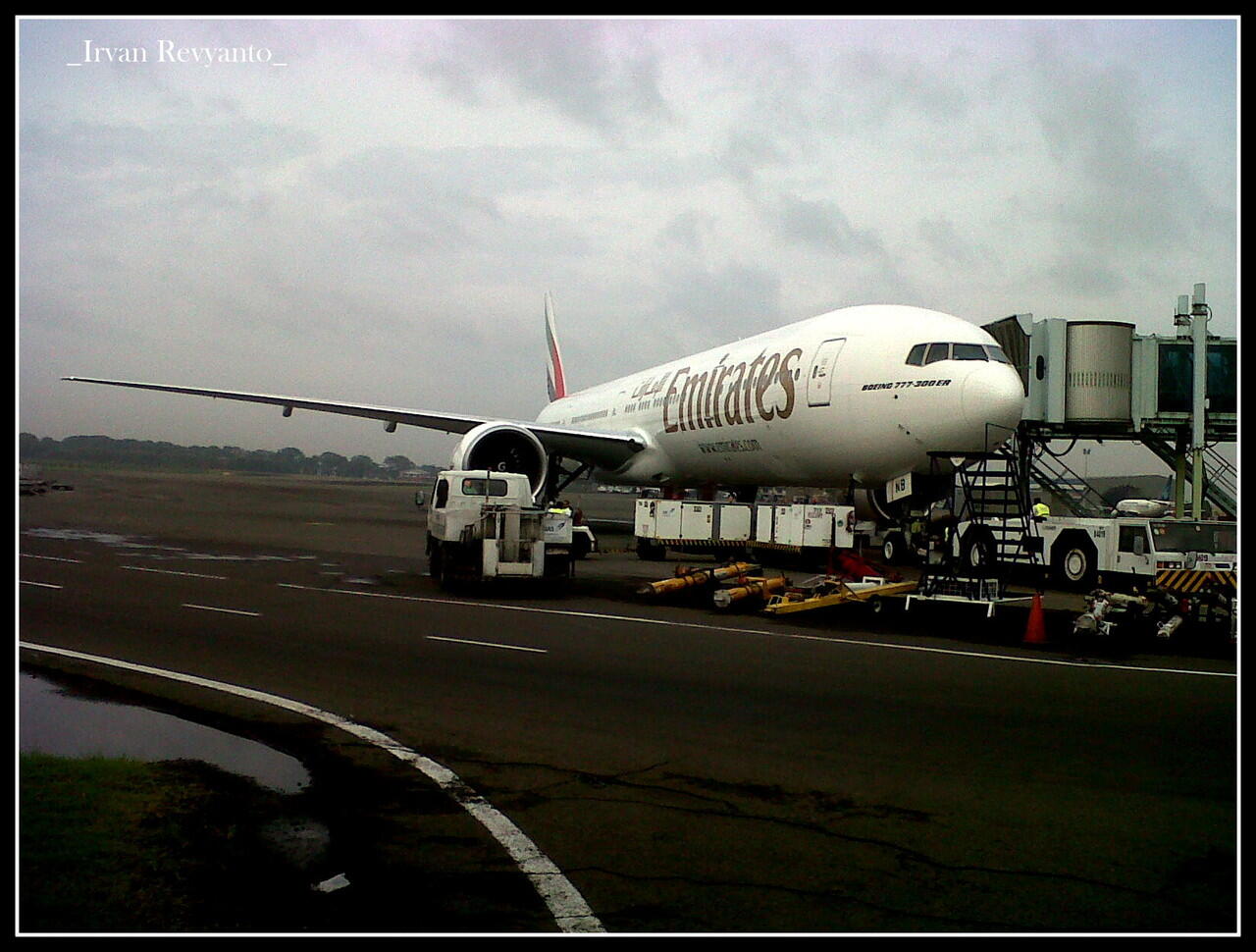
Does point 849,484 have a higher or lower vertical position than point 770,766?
higher

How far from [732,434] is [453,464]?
5.74m

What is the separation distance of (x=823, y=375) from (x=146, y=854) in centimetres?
1500

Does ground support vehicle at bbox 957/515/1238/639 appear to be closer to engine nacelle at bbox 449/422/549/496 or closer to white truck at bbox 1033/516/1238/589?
white truck at bbox 1033/516/1238/589

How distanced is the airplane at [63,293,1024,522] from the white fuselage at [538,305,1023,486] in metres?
0.02

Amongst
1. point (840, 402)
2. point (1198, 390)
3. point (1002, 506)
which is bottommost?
point (1002, 506)

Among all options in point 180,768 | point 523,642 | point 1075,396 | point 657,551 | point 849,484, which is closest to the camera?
point 180,768

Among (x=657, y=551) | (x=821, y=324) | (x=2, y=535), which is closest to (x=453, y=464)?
(x=657, y=551)

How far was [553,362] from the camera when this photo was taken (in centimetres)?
4884

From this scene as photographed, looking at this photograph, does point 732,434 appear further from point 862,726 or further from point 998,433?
point 862,726

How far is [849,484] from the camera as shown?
18.5 meters

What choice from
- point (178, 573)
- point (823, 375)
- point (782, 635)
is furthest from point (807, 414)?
point (178, 573)

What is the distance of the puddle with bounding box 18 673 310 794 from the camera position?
6.22 meters

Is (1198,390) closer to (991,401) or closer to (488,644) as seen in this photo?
(991,401)

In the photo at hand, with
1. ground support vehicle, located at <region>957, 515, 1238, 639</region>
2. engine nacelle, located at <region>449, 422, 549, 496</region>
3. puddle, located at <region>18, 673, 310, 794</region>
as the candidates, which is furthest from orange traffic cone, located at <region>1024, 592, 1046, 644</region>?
engine nacelle, located at <region>449, 422, 549, 496</region>
